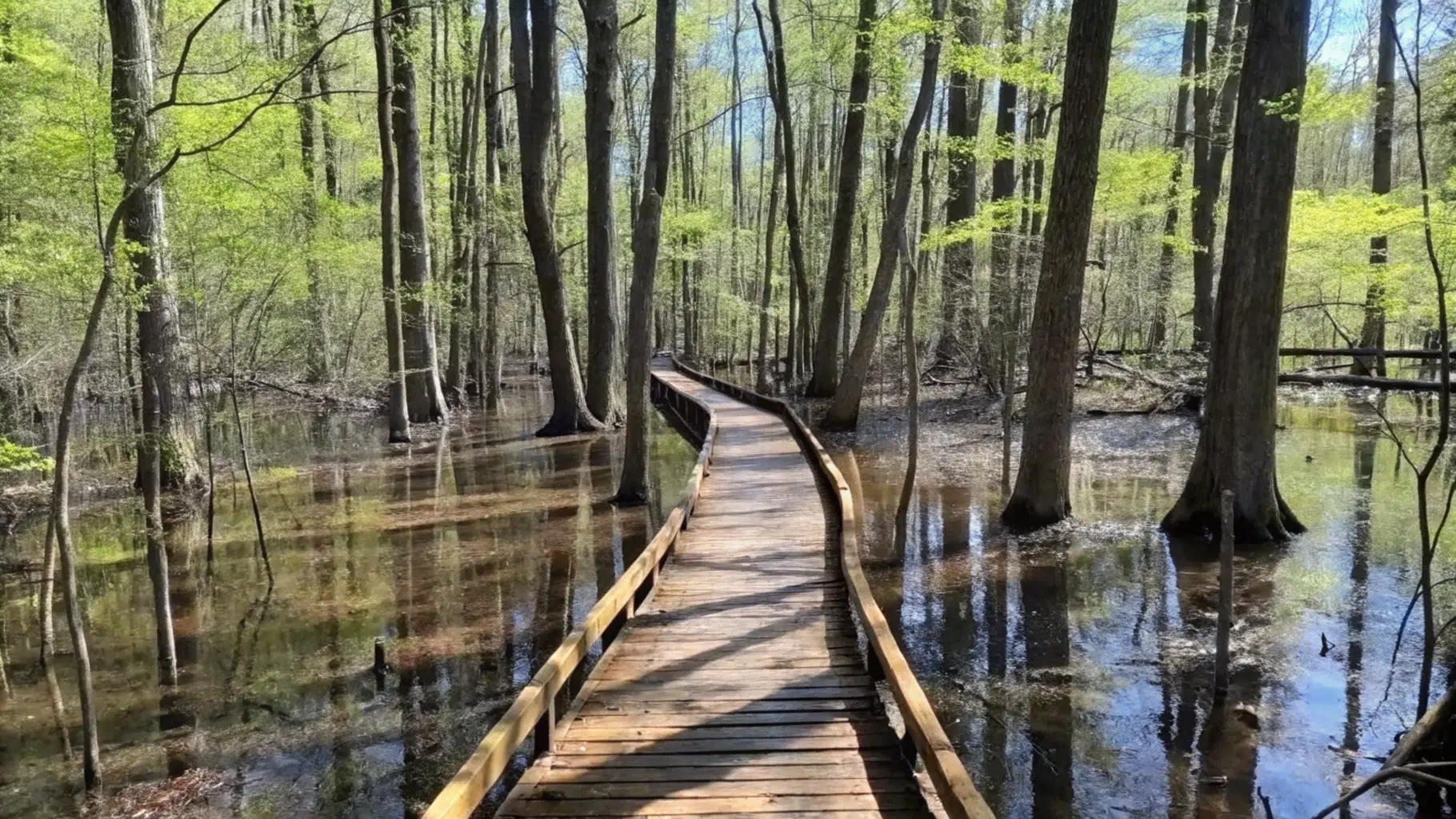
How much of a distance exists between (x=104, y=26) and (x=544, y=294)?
30.0 feet

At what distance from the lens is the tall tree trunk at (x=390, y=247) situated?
16016 mm

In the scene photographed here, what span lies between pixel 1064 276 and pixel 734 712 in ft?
23.8

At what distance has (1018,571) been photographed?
9023 mm

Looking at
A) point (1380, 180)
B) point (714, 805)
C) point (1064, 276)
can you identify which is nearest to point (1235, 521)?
point (1064, 276)

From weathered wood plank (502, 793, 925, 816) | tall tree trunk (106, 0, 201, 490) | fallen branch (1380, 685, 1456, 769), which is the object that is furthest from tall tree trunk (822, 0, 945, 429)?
tall tree trunk (106, 0, 201, 490)

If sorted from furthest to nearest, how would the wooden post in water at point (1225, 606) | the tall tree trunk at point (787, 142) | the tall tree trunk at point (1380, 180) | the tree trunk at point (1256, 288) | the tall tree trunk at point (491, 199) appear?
the tall tree trunk at point (491, 199), the tall tree trunk at point (787, 142), the tall tree trunk at point (1380, 180), the tree trunk at point (1256, 288), the wooden post in water at point (1225, 606)

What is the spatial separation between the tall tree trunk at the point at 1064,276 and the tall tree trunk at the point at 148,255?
8910mm

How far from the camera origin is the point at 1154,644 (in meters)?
7.00

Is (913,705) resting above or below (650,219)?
below

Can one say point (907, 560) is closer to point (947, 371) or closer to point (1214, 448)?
point (1214, 448)

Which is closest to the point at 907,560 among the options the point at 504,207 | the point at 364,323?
the point at 504,207

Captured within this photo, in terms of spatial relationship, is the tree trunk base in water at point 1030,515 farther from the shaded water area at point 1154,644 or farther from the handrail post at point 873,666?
the handrail post at point 873,666

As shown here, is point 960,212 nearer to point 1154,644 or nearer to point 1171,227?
point 1171,227

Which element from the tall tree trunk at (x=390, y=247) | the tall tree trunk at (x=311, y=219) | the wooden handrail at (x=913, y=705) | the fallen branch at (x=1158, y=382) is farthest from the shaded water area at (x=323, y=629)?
the fallen branch at (x=1158, y=382)
